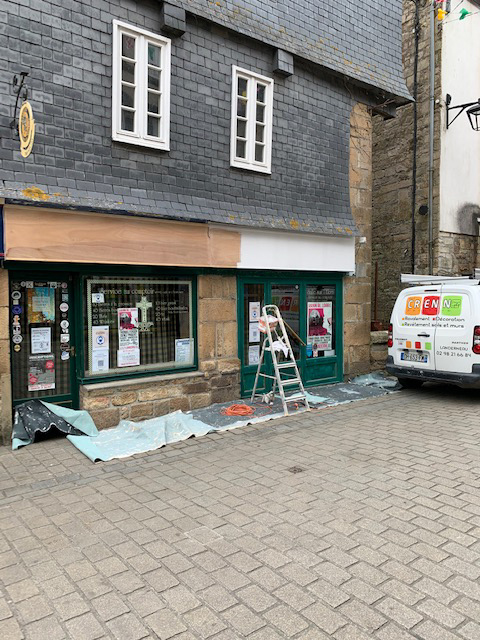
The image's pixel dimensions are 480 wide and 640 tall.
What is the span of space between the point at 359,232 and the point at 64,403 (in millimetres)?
6215

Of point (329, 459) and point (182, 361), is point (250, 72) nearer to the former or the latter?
point (182, 361)

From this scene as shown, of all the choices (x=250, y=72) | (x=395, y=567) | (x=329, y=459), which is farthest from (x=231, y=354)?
(x=395, y=567)

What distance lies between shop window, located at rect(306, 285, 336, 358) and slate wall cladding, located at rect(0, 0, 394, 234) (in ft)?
4.00

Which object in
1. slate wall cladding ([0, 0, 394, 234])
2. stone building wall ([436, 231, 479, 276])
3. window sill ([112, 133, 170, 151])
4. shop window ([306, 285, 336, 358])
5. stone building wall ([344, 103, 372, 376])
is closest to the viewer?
slate wall cladding ([0, 0, 394, 234])

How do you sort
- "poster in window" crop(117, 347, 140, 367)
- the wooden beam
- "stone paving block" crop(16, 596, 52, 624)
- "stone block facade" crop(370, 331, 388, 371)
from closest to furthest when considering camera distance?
"stone paving block" crop(16, 596, 52, 624)
the wooden beam
"poster in window" crop(117, 347, 140, 367)
"stone block facade" crop(370, 331, 388, 371)

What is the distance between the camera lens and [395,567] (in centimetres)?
323

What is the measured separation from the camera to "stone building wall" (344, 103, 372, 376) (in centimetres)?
974

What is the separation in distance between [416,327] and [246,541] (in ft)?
19.8

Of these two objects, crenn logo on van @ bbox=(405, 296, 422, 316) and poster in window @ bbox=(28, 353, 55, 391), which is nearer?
poster in window @ bbox=(28, 353, 55, 391)

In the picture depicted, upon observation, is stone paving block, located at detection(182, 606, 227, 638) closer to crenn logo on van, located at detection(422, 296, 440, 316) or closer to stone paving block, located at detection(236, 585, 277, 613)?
stone paving block, located at detection(236, 585, 277, 613)

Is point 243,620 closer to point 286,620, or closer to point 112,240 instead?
point 286,620

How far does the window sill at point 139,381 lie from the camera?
6.47m

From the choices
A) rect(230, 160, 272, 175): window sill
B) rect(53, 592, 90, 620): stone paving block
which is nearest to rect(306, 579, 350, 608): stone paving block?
rect(53, 592, 90, 620): stone paving block

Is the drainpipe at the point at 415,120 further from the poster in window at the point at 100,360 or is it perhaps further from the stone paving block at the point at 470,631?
the stone paving block at the point at 470,631
